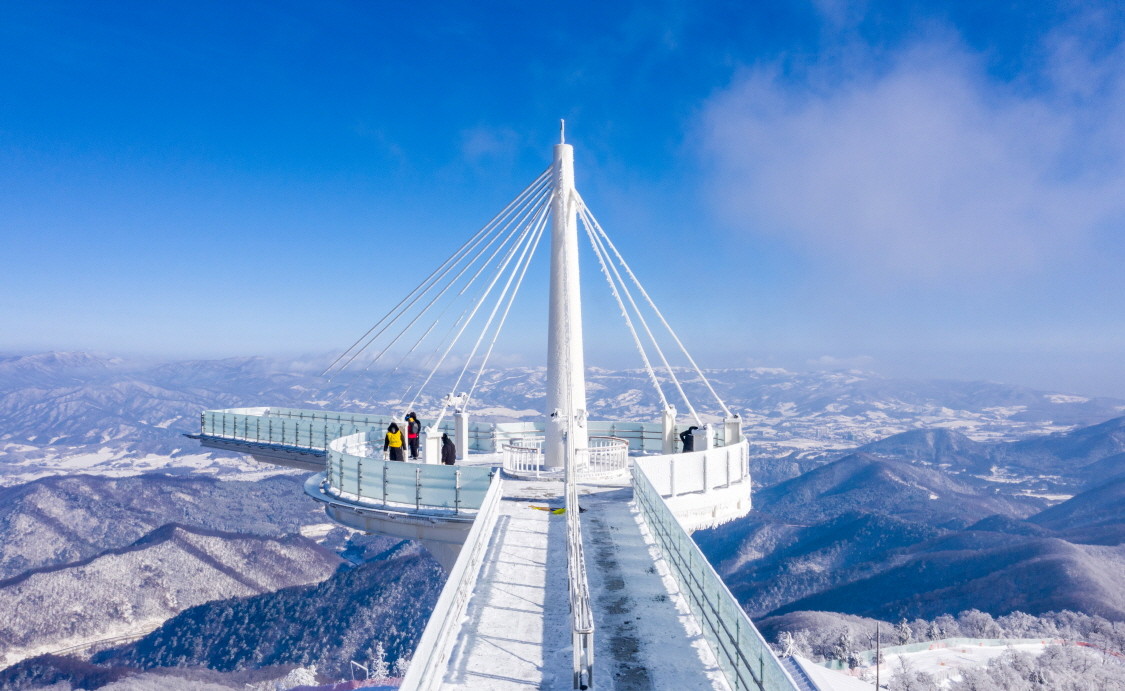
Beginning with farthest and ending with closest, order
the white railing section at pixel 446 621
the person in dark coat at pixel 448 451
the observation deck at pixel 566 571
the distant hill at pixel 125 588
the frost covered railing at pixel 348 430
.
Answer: the distant hill at pixel 125 588 < the frost covered railing at pixel 348 430 < the person in dark coat at pixel 448 451 < the observation deck at pixel 566 571 < the white railing section at pixel 446 621

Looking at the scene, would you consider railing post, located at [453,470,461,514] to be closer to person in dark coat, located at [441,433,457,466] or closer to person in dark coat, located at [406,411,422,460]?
person in dark coat, located at [441,433,457,466]

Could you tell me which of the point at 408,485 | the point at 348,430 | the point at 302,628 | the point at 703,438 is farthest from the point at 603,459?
the point at 302,628

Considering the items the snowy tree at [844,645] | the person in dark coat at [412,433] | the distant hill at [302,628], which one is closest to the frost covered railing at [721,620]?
the person in dark coat at [412,433]

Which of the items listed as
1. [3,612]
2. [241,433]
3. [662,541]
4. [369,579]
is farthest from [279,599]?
[662,541]

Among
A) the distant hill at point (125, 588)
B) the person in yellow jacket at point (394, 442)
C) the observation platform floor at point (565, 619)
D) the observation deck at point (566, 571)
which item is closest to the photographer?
the observation deck at point (566, 571)

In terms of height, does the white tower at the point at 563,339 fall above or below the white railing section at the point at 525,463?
above

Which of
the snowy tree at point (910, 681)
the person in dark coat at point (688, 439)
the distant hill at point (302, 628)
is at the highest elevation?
the person in dark coat at point (688, 439)

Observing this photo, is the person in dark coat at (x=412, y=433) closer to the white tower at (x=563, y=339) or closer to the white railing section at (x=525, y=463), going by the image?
the white railing section at (x=525, y=463)
